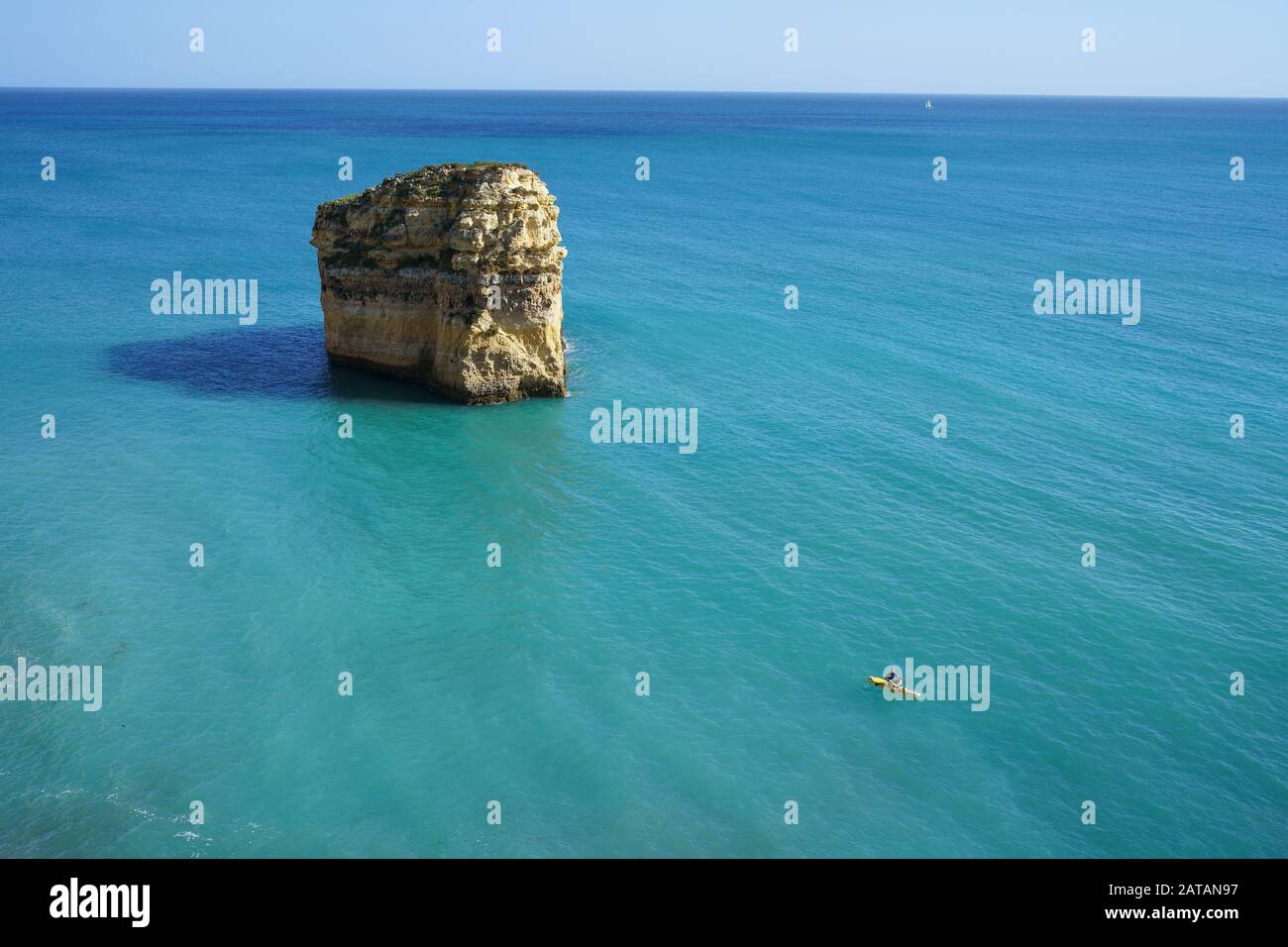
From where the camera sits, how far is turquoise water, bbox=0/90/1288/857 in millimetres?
26000

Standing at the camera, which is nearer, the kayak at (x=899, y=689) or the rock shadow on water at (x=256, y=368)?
the kayak at (x=899, y=689)

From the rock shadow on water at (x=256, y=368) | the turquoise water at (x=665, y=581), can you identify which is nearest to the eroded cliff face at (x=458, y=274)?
the turquoise water at (x=665, y=581)

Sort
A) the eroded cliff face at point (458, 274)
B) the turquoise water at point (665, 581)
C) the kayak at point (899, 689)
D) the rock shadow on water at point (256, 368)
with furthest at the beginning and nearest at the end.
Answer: the rock shadow on water at point (256, 368) → the eroded cliff face at point (458, 274) → the kayak at point (899, 689) → the turquoise water at point (665, 581)

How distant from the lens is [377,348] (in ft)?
179

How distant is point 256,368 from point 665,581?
31.6 meters

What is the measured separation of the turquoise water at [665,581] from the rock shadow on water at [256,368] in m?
0.34

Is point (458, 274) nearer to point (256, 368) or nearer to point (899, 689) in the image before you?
point (256, 368)

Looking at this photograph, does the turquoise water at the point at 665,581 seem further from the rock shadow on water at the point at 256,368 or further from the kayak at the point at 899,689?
the kayak at the point at 899,689

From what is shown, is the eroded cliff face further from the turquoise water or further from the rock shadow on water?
the rock shadow on water

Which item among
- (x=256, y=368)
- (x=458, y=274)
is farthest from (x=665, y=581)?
(x=256, y=368)

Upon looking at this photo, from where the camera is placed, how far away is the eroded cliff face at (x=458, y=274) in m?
49.8

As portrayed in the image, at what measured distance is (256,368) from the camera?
5684 cm

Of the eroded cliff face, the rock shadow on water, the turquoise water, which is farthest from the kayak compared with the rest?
the rock shadow on water

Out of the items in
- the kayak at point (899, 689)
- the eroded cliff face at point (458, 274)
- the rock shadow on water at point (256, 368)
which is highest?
the eroded cliff face at point (458, 274)
